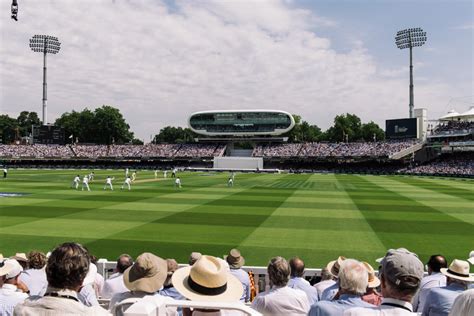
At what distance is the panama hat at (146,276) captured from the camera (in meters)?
3.89

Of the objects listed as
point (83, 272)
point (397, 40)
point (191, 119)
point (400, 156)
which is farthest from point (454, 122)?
point (83, 272)

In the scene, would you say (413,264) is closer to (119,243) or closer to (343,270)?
(343,270)

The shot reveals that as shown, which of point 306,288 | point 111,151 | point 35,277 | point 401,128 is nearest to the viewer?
point 306,288

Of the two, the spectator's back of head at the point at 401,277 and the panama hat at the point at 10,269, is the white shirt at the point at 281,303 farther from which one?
the panama hat at the point at 10,269

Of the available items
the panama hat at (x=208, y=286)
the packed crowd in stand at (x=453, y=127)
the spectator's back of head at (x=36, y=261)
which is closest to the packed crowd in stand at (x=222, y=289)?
the panama hat at (x=208, y=286)

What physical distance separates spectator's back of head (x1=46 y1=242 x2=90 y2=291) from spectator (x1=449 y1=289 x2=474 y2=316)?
2761 mm

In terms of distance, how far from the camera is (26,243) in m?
14.4

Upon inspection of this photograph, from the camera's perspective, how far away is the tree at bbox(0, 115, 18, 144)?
150 meters

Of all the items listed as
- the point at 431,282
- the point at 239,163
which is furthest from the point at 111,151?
the point at 431,282

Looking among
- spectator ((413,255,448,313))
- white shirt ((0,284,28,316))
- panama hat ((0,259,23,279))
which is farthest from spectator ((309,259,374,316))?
panama hat ((0,259,23,279))

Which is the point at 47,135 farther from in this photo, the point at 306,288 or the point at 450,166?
the point at 306,288

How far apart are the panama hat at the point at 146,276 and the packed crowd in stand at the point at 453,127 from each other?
270ft

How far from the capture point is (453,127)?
7925 cm

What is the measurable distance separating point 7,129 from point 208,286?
6682 inches
